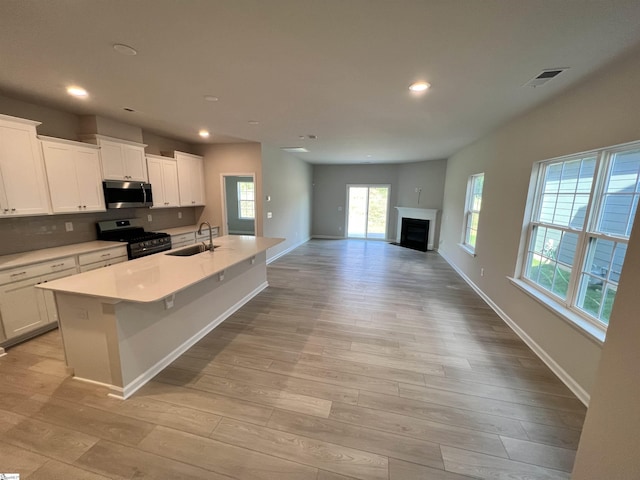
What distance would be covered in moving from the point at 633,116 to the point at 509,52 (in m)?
1.00

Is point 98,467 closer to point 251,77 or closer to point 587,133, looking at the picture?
point 251,77

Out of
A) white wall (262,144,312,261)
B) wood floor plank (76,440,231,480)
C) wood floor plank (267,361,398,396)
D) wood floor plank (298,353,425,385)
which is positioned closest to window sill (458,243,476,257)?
wood floor plank (298,353,425,385)

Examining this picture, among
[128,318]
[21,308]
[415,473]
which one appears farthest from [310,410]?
[21,308]

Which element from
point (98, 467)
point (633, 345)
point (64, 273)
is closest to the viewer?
point (633, 345)

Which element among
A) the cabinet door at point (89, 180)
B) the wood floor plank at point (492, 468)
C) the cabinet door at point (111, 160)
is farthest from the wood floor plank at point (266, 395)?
the cabinet door at point (111, 160)

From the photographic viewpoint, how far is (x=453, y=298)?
411cm

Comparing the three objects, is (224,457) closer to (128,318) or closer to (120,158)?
(128,318)

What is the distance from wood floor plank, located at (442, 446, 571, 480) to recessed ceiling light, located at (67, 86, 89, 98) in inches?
181

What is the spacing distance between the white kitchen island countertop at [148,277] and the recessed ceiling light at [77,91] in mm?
1916

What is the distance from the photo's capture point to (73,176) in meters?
3.38

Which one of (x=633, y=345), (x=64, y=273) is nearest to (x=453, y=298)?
(x=633, y=345)

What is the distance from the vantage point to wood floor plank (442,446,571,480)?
4.90 feet

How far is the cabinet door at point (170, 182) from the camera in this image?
4.80m

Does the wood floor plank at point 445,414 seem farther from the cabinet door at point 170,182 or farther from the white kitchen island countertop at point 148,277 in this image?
the cabinet door at point 170,182
